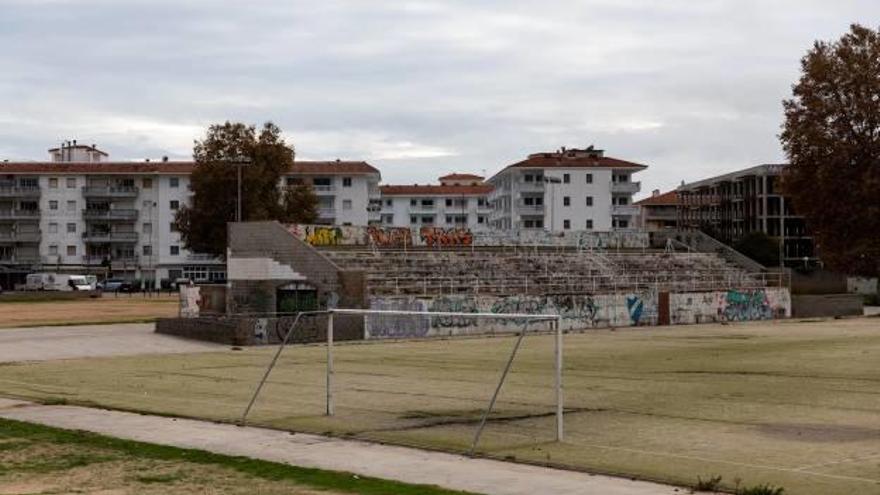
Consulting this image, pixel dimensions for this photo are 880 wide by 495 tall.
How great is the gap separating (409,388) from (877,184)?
184ft

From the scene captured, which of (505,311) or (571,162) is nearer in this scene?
(505,311)

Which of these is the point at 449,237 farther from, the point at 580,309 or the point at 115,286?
the point at 115,286

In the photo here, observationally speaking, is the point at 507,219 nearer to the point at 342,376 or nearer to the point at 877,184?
the point at 877,184

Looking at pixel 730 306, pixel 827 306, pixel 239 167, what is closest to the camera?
pixel 730 306

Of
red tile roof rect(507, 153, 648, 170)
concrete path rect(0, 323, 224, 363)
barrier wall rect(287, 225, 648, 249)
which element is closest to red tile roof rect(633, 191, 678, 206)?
red tile roof rect(507, 153, 648, 170)

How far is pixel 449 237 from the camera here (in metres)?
74.9

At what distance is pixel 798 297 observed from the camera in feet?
248

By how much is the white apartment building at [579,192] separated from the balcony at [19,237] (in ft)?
212

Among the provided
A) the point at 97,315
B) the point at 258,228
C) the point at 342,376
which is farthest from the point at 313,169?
the point at 342,376

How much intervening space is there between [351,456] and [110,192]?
141m

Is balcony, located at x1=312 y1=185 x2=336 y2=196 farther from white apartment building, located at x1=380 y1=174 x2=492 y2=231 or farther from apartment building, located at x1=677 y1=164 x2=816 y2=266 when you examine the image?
apartment building, located at x1=677 y1=164 x2=816 y2=266

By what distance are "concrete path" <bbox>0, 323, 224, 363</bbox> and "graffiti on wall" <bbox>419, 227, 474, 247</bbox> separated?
2358 centimetres

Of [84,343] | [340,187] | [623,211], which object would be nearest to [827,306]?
[84,343]

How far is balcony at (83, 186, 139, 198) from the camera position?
488ft
